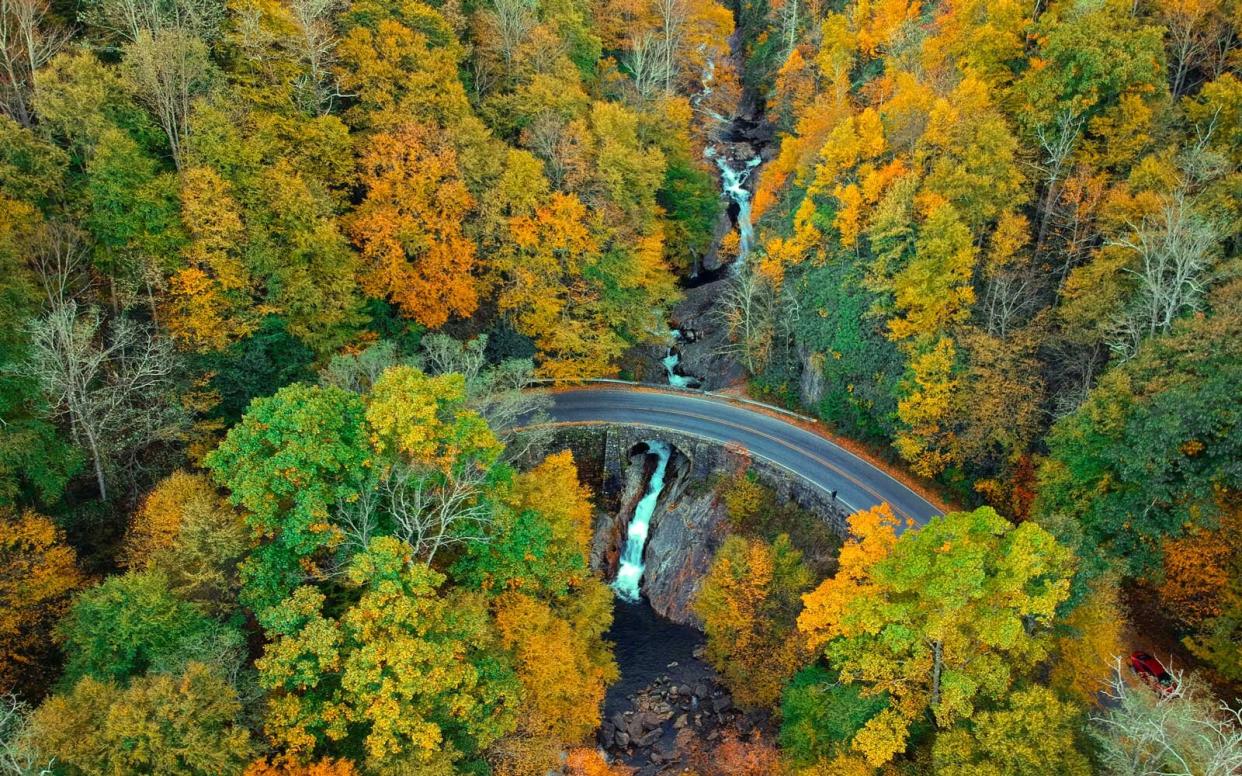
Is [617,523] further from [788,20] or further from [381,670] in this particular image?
→ [788,20]

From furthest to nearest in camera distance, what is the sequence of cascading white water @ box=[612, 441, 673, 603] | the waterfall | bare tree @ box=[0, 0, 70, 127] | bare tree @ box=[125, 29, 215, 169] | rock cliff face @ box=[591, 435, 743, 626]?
the waterfall
cascading white water @ box=[612, 441, 673, 603]
rock cliff face @ box=[591, 435, 743, 626]
bare tree @ box=[125, 29, 215, 169]
bare tree @ box=[0, 0, 70, 127]

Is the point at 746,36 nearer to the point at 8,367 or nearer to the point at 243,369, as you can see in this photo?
the point at 243,369

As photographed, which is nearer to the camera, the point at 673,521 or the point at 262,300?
the point at 262,300

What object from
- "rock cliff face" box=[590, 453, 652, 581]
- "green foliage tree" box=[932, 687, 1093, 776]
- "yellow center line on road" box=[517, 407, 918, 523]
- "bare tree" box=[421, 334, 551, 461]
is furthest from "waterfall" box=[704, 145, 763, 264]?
"green foliage tree" box=[932, 687, 1093, 776]

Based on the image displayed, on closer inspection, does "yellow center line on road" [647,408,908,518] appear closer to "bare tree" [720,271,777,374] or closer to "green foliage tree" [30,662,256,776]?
"bare tree" [720,271,777,374]

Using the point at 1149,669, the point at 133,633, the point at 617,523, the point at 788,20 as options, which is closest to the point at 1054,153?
the point at 1149,669

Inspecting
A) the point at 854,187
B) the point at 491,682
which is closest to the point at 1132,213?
the point at 854,187

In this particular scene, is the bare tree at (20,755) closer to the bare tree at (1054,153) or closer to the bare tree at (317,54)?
the bare tree at (317,54)
